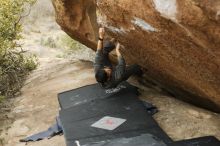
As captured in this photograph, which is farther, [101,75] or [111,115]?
[101,75]

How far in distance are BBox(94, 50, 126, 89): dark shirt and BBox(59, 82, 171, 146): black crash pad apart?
0.67ft

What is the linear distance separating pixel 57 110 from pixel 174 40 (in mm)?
3363

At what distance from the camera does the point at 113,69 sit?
8148mm

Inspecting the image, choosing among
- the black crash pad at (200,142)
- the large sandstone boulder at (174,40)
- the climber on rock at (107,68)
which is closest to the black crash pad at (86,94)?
the climber on rock at (107,68)

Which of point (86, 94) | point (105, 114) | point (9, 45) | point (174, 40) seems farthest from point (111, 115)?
point (9, 45)

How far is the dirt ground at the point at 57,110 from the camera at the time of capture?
6.92 meters

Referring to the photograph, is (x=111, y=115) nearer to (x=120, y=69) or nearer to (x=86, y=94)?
(x=120, y=69)

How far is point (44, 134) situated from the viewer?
285 inches

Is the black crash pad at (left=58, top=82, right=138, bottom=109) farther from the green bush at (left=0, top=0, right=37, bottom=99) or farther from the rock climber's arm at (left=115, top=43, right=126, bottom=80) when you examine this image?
the green bush at (left=0, top=0, right=37, bottom=99)

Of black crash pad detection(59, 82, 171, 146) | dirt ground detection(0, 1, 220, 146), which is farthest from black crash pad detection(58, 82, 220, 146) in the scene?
dirt ground detection(0, 1, 220, 146)

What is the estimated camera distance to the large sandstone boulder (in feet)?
16.4

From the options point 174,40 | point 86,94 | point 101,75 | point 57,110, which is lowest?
point 57,110

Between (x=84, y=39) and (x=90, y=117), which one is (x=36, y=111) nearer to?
(x=90, y=117)

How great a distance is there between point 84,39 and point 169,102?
3.43 metres
